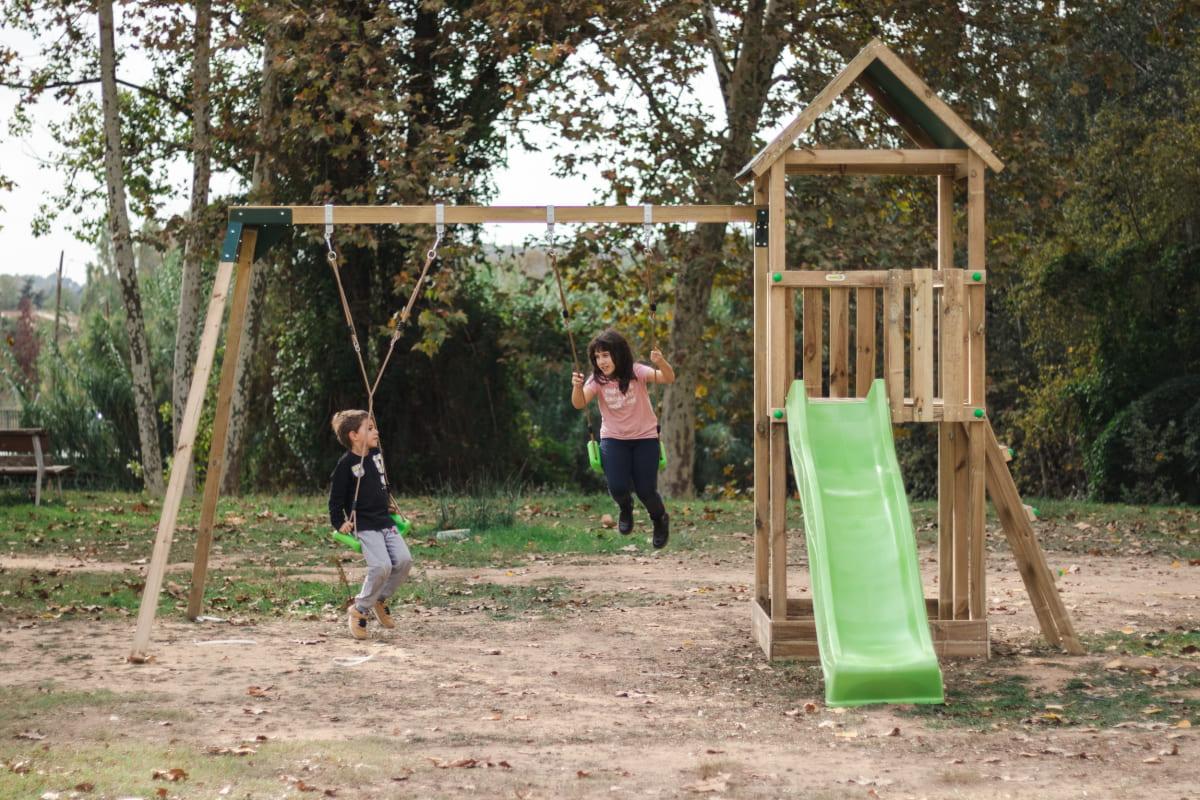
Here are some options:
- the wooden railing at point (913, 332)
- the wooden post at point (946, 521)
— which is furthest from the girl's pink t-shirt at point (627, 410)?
the wooden post at point (946, 521)

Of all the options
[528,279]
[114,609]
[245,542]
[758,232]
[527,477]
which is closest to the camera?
[758,232]

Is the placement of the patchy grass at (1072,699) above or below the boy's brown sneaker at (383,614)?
below

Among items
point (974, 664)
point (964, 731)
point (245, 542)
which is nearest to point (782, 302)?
point (974, 664)

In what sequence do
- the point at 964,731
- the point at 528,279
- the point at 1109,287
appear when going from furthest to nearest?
the point at 1109,287
the point at 528,279
the point at 964,731

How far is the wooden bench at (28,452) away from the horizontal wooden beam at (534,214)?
33.7 feet

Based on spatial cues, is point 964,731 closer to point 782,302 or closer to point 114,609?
point 782,302

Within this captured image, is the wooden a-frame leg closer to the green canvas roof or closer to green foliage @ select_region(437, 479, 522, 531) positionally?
the green canvas roof

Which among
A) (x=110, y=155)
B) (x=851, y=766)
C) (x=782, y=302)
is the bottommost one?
(x=851, y=766)

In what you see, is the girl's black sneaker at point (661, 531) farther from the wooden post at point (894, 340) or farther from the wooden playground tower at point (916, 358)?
the wooden post at point (894, 340)

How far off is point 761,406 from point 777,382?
0.39 m

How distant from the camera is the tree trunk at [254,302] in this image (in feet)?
66.5

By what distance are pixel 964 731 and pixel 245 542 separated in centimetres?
949

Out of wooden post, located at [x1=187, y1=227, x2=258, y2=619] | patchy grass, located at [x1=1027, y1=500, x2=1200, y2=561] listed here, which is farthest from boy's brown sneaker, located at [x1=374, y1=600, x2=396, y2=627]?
patchy grass, located at [x1=1027, y1=500, x2=1200, y2=561]

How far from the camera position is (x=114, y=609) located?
10.1m
